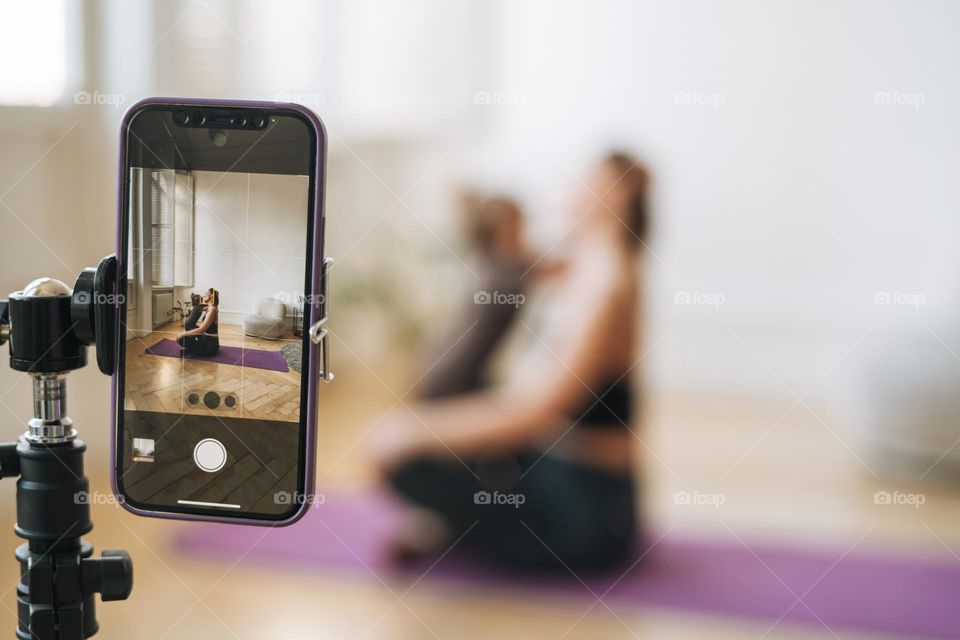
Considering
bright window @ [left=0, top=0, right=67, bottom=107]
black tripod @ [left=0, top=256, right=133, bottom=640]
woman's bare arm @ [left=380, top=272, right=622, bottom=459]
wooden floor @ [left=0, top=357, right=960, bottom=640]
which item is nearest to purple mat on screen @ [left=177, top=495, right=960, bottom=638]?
wooden floor @ [left=0, top=357, right=960, bottom=640]

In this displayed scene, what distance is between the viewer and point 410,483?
1631mm

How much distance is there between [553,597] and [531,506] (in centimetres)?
17

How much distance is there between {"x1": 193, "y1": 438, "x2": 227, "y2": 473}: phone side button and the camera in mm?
521

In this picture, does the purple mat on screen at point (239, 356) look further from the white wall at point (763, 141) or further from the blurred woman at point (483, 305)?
the white wall at point (763, 141)

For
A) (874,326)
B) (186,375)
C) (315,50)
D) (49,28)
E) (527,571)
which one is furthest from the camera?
(874,326)

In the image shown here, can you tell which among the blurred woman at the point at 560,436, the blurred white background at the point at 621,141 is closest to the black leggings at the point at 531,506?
the blurred woman at the point at 560,436

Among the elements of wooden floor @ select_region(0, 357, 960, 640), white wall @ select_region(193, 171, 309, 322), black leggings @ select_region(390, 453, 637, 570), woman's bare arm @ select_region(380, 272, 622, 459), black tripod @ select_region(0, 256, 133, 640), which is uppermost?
white wall @ select_region(193, 171, 309, 322)

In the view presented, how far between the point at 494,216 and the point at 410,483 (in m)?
0.60

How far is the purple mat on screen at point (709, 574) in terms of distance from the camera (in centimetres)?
146

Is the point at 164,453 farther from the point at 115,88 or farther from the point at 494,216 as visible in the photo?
the point at 115,88

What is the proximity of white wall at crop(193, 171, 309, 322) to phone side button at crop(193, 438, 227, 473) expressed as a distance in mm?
79

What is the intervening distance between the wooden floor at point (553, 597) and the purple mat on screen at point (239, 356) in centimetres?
101

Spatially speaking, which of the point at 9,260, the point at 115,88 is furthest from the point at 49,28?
the point at 9,260

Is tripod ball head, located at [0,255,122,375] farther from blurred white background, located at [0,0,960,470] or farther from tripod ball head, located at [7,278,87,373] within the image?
blurred white background, located at [0,0,960,470]
